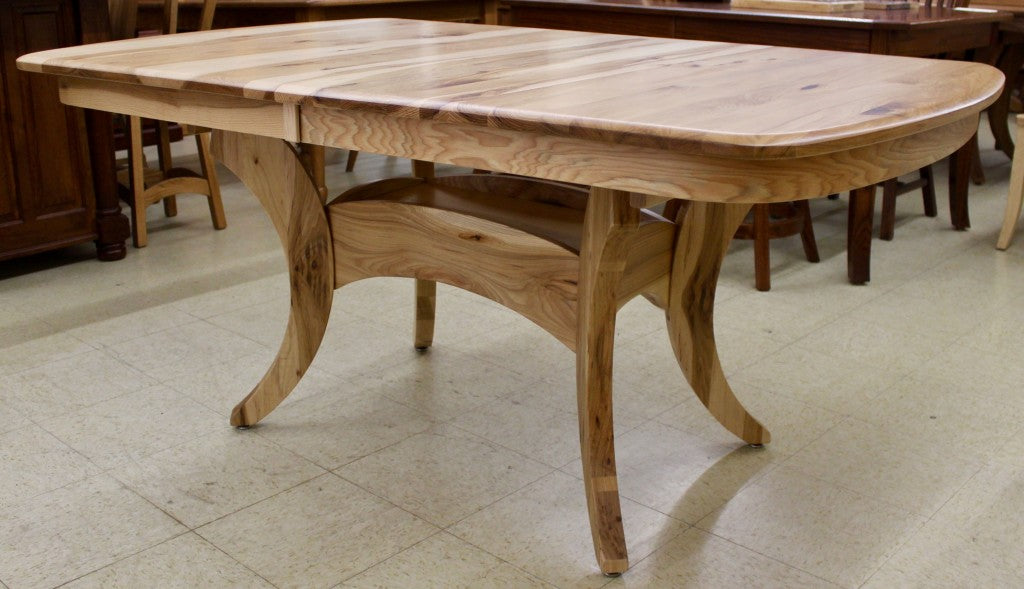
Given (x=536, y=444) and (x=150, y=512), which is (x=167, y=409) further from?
(x=536, y=444)

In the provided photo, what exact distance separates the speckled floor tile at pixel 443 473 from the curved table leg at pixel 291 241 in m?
0.26

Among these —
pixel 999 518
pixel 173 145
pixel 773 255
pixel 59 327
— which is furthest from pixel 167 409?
pixel 173 145

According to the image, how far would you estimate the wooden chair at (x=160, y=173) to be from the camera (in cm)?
338

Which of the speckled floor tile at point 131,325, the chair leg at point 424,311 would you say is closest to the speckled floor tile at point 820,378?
the chair leg at point 424,311

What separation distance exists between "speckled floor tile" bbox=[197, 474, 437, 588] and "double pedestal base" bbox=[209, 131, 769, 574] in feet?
1.04

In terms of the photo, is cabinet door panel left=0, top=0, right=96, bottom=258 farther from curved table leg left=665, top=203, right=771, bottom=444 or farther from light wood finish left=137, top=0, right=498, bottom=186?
curved table leg left=665, top=203, right=771, bottom=444

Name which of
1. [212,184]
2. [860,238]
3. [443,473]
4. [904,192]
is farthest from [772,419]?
[212,184]

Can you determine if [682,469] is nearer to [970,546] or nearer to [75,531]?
[970,546]

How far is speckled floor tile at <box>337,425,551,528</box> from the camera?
1.91m

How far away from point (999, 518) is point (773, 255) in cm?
172

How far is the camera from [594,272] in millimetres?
1653

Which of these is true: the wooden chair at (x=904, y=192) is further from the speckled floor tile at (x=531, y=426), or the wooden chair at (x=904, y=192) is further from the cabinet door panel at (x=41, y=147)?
the cabinet door panel at (x=41, y=147)

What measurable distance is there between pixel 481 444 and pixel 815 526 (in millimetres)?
673

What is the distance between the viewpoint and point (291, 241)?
2086 mm
